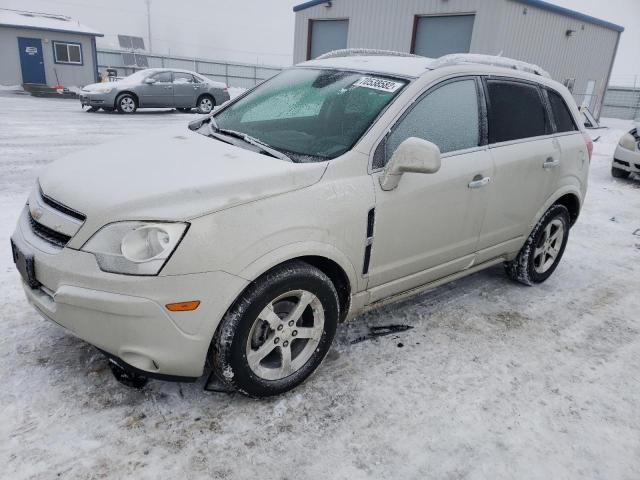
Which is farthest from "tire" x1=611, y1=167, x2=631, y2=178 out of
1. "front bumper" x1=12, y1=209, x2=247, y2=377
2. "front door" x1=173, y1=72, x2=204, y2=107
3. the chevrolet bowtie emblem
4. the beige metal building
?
"front door" x1=173, y1=72, x2=204, y2=107

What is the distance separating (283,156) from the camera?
2807 millimetres

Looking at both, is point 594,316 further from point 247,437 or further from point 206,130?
point 206,130

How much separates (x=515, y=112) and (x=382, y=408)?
8.14 feet

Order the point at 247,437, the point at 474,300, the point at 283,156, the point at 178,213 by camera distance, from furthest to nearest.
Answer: the point at 474,300, the point at 283,156, the point at 247,437, the point at 178,213

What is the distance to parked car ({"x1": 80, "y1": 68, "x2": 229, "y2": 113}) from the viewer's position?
50.4 ft

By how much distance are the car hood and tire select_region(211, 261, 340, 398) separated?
17.8 inches

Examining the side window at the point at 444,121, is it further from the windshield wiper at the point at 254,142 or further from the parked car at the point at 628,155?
the parked car at the point at 628,155

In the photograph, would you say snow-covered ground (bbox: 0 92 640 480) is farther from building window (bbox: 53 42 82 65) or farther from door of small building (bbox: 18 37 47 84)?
building window (bbox: 53 42 82 65)

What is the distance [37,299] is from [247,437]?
4.12ft

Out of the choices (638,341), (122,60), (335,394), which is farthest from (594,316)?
(122,60)

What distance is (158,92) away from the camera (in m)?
16.3

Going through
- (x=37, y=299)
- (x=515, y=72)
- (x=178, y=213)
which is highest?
(x=515, y=72)

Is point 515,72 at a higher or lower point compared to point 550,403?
higher

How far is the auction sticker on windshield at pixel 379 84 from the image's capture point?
3.11 metres
